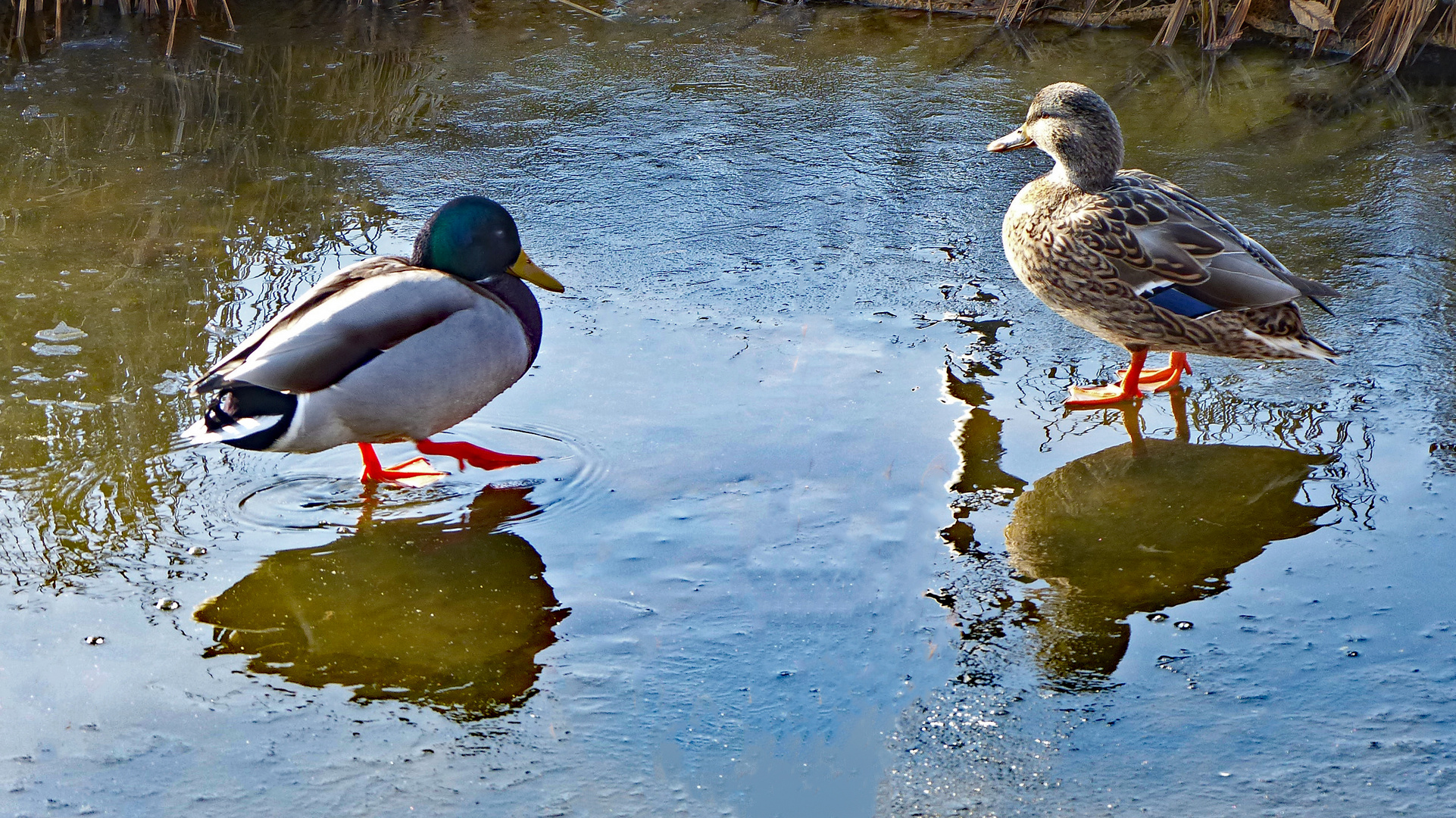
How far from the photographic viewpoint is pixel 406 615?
2.83 meters

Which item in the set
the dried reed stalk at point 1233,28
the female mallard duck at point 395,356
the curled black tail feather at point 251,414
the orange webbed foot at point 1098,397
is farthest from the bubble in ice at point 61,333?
the dried reed stalk at point 1233,28

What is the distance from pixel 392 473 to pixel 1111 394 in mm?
2042

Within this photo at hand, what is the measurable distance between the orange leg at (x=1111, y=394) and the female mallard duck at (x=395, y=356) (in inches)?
61.0

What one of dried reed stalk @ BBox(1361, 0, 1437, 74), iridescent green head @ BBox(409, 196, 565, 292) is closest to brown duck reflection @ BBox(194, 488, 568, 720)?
iridescent green head @ BBox(409, 196, 565, 292)

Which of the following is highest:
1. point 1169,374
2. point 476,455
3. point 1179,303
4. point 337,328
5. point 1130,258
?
point 1130,258

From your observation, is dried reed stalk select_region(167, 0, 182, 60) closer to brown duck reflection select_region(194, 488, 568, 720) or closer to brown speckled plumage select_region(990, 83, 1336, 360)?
brown duck reflection select_region(194, 488, 568, 720)

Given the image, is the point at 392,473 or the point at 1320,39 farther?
the point at 1320,39

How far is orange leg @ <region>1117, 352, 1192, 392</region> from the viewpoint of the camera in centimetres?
381

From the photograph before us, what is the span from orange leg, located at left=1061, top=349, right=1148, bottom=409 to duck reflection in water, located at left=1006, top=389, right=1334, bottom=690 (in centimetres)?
13

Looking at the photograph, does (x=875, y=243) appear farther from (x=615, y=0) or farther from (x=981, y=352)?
(x=615, y=0)

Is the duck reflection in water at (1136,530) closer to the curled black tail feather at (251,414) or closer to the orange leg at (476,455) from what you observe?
the orange leg at (476,455)

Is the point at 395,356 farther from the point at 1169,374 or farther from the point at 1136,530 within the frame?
the point at 1169,374

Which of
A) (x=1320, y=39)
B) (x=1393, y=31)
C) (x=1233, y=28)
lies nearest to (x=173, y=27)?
(x=1233, y=28)

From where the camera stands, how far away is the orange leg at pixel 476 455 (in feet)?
11.2
